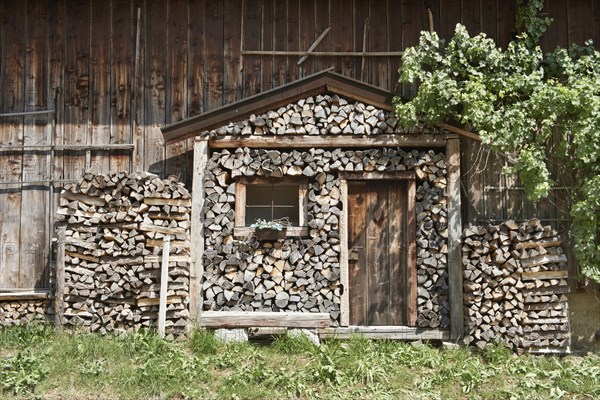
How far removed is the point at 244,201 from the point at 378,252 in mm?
2015

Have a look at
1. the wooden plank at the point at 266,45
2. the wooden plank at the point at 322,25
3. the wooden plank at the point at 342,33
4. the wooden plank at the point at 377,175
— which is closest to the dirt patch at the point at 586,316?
the wooden plank at the point at 377,175

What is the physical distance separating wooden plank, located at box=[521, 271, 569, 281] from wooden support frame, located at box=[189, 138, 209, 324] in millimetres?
4329

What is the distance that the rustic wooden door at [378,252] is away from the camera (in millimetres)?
8625

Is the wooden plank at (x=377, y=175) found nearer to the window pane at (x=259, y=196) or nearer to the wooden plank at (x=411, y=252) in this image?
the wooden plank at (x=411, y=252)

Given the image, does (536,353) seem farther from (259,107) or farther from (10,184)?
(10,184)

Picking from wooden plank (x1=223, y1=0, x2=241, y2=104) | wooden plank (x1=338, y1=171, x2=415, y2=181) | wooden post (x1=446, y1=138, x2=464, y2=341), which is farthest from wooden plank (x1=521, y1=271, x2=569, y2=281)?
wooden plank (x1=223, y1=0, x2=241, y2=104)

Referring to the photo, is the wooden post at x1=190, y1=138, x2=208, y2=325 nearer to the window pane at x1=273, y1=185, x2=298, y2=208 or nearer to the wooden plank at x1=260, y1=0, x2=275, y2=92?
the window pane at x1=273, y1=185, x2=298, y2=208

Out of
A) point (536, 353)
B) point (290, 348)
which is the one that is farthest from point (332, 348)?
point (536, 353)

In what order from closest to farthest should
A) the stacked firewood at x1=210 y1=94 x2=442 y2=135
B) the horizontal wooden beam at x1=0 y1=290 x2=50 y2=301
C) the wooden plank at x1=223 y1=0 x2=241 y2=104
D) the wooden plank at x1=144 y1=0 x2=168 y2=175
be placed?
the stacked firewood at x1=210 y1=94 x2=442 y2=135, the horizontal wooden beam at x1=0 y1=290 x2=50 y2=301, the wooden plank at x1=144 y1=0 x2=168 y2=175, the wooden plank at x1=223 y1=0 x2=241 y2=104

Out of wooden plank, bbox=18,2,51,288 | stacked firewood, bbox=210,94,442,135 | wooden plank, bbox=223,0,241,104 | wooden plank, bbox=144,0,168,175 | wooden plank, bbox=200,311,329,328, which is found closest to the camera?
wooden plank, bbox=200,311,329,328

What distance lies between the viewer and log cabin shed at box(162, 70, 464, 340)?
8391 millimetres

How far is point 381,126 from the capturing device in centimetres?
858

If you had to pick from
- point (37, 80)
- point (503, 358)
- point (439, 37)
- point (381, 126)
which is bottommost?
point (503, 358)

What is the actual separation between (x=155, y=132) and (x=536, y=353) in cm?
619
